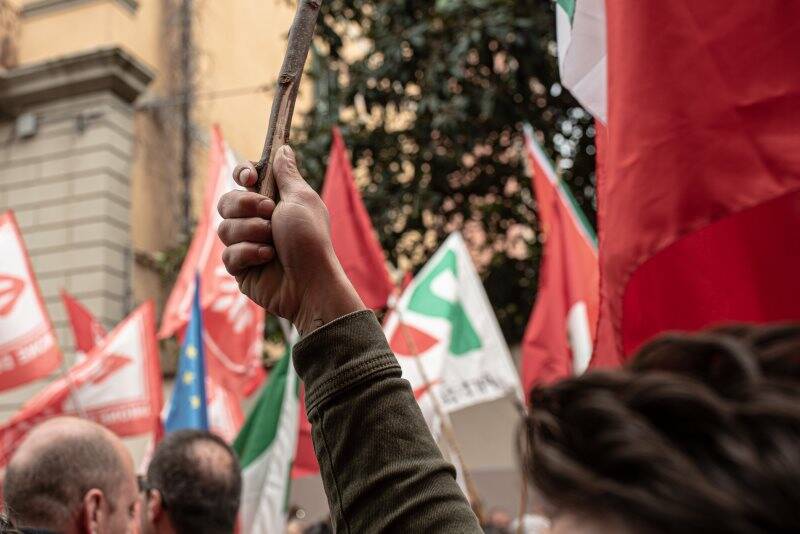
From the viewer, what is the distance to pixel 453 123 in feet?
27.2

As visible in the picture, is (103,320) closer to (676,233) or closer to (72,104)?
(72,104)

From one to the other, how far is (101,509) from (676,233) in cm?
160

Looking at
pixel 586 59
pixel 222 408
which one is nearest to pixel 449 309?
pixel 222 408

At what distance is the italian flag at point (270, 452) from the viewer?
432cm

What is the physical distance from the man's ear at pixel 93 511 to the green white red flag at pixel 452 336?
103 inches

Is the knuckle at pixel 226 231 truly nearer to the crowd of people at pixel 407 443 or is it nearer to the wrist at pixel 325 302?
the crowd of people at pixel 407 443

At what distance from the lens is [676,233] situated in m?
1.37

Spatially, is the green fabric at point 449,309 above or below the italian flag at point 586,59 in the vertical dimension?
below

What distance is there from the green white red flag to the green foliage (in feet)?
10.0

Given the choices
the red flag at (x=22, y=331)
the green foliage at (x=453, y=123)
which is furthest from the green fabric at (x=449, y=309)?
the green foliage at (x=453, y=123)

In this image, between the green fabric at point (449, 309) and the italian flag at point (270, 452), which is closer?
the italian flag at point (270, 452)

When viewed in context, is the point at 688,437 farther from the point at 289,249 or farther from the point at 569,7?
the point at 569,7

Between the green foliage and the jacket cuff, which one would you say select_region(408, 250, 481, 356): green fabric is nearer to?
the green foliage

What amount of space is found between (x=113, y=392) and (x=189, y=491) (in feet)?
9.30
